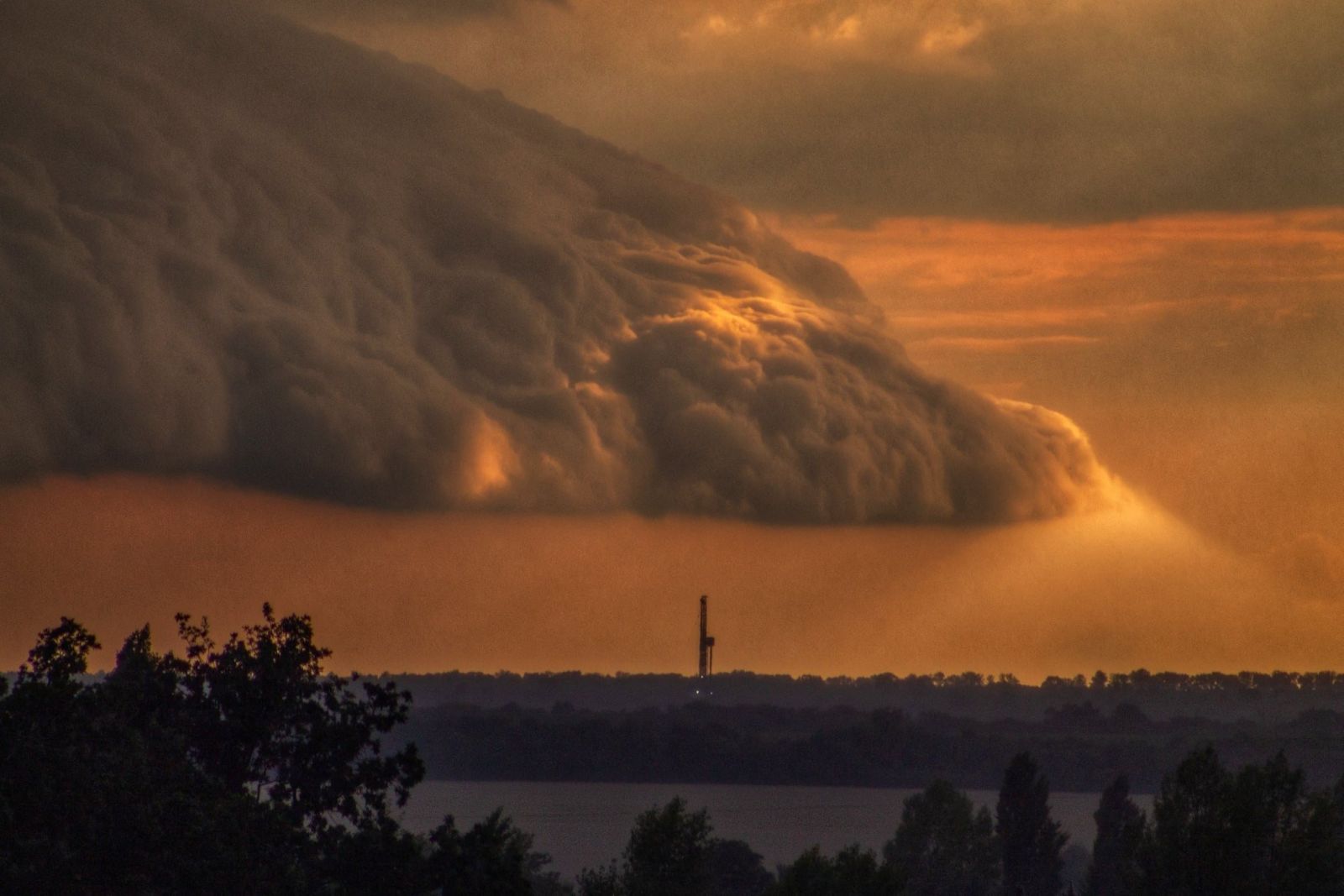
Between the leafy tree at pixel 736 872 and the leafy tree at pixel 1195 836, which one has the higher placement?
the leafy tree at pixel 1195 836

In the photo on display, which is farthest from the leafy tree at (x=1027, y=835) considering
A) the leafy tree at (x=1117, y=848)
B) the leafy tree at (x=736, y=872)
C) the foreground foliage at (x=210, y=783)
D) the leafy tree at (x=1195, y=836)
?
the foreground foliage at (x=210, y=783)

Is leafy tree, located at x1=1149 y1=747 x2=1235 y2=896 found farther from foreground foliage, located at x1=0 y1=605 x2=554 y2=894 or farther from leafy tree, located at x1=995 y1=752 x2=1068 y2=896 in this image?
leafy tree, located at x1=995 y1=752 x2=1068 y2=896

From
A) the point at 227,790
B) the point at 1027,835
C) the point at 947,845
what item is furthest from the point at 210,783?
the point at 947,845

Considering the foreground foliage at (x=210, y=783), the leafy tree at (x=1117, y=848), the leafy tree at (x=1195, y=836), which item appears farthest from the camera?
the leafy tree at (x=1117, y=848)

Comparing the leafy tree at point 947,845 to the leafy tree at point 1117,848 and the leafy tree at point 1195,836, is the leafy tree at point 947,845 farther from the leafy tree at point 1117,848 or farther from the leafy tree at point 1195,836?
the leafy tree at point 1195,836

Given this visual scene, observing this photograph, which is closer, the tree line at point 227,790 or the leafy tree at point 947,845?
the tree line at point 227,790

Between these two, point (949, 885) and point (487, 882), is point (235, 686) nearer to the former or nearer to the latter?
point (487, 882)

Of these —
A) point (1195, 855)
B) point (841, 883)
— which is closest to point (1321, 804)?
point (1195, 855)
